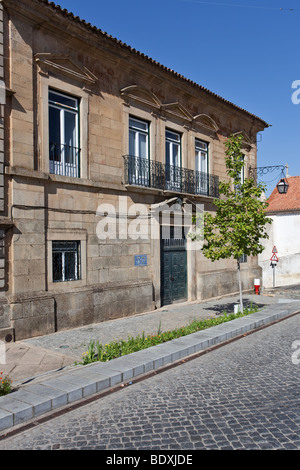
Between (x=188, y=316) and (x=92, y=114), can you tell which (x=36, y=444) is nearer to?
(x=188, y=316)

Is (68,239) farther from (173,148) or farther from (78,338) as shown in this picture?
(173,148)

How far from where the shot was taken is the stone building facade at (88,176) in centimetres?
Answer: 946

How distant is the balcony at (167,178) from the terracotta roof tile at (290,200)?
20.0 meters

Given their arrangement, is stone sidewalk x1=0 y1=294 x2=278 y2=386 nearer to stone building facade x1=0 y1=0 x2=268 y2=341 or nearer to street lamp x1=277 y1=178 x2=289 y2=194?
stone building facade x1=0 y1=0 x2=268 y2=341

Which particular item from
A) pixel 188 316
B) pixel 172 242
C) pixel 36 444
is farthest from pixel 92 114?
pixel 36 444

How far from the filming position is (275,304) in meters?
14.9

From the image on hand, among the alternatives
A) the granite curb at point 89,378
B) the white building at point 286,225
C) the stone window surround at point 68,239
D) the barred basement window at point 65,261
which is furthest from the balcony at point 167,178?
the white building at point 286,225

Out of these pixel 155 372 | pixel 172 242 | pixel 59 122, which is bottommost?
pixel 155 372

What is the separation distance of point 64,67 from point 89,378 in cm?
801

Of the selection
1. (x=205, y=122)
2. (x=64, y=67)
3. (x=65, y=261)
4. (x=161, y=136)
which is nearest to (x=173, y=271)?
(x=161, y=136)

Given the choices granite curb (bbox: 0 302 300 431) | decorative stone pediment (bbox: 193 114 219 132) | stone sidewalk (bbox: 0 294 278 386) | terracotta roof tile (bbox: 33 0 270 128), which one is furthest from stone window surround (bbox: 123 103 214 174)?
granite curb (bbox: 0 302 300 431)

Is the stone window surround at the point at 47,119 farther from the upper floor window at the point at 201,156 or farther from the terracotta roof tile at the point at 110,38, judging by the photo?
the upper floor window at the point at 201,156

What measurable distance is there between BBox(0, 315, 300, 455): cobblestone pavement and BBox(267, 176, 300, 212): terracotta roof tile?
29187 millimetres
